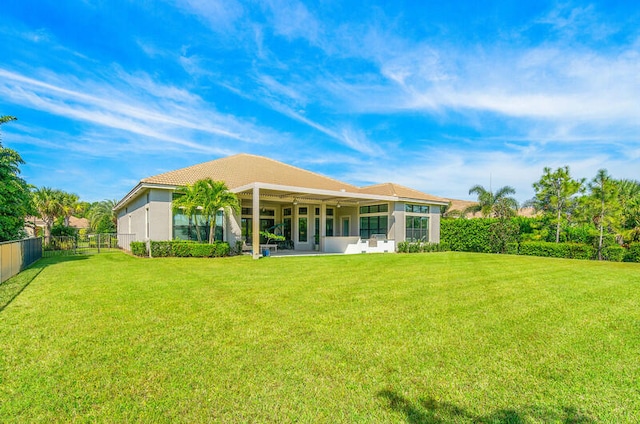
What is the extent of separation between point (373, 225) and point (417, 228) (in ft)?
10.6

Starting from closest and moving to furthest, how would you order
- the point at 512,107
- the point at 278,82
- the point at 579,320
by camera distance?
1. the point at 579,320
2. the point at 512,107
3. the point at 278,82

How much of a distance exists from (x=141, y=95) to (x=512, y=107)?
18.9 meters

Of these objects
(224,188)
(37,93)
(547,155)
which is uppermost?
(37,93)

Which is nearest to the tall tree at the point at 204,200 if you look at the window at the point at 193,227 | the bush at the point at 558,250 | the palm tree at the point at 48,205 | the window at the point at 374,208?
the window at the point at 193,227

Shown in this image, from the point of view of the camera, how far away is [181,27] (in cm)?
1344

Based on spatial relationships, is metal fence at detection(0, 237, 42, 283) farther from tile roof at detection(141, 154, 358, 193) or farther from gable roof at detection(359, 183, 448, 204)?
gable roof at detection(359, 183, 448, 204)

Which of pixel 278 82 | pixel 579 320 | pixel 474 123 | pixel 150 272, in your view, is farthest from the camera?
pixel 474 123

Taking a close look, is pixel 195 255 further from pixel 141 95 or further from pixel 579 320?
pixel 579 320

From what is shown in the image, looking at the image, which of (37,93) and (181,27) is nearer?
(181,27)

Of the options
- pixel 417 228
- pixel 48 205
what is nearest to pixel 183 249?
pixel 417 228

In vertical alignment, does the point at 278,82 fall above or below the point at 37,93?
above

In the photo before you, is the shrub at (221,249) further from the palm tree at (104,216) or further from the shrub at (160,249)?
the palm tree at (104,216)

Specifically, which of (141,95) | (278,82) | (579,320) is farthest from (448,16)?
(141,95)

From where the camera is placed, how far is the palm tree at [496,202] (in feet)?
84.1
